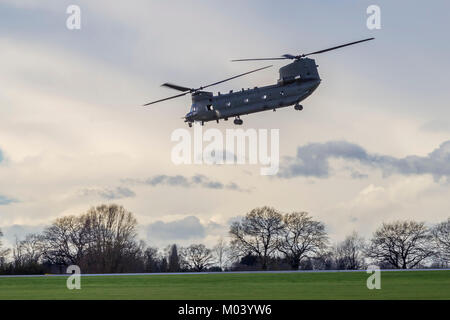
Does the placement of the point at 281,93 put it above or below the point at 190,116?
above

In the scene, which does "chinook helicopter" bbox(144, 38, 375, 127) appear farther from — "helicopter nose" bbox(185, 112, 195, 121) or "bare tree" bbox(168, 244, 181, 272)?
"bare tree" bbox(168, 244, 181, 272)

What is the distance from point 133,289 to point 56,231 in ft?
363

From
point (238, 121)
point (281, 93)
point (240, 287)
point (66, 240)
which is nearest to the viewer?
point (240, 287)

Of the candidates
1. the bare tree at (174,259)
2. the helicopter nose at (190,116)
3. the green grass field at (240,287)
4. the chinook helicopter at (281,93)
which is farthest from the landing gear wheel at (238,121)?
the bare tree at (174,259)

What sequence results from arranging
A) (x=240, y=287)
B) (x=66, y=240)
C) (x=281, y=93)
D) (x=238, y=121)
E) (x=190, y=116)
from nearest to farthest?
1. (x=240, y=287)
2. (x=281, y=93)
3. (x=238, y=121)
4. (x=190, y=116)
5. (x=66, y=240)


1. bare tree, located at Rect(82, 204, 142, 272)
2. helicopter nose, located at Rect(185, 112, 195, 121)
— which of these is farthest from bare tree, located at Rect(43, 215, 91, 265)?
helicopter nose, located at Rect(185, 112, 195, 121)

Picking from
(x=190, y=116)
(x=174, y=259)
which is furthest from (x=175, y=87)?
(x=174, y=259)

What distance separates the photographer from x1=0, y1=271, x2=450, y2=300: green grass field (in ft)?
194

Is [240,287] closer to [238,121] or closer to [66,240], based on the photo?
[238,121]

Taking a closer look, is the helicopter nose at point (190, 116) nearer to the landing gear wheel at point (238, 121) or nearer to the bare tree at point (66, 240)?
the landing gear wheel at point (238, 121)

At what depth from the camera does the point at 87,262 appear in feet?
503

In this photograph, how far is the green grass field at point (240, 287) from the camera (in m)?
59.3

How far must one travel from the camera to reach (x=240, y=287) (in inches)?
2724

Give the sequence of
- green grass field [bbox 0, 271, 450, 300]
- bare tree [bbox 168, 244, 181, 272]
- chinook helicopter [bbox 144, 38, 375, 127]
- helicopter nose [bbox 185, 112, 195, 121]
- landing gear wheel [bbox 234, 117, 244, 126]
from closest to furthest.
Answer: green grass field [bbox 0, 271, 450, 300]
chinook helicopter [bbox 144, 38, 375, 127]
landing gear wheel [bbox 234, 117, 244, 126]
helicopter nose [bbox 185, 112, 195, 121]
bare tree [bbox 168, 244, 181, 272]
